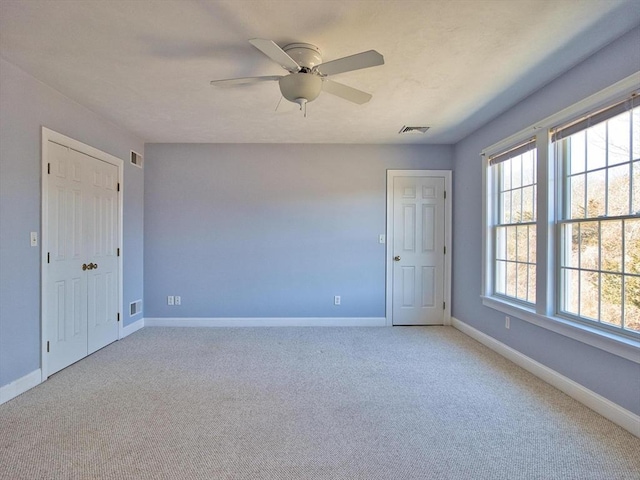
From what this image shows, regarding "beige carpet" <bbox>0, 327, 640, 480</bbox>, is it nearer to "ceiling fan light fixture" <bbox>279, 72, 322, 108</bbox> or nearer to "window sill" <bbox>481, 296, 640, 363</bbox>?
"window sill" <bbox>481, 296, 640, 363</bbox>

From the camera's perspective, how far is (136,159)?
13.8 feet

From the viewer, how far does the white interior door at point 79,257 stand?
285 cm

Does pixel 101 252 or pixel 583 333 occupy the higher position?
pixel 101 252

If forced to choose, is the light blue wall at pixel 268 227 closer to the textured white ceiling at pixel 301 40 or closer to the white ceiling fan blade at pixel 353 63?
the textured white ceiling at pixel 301 40

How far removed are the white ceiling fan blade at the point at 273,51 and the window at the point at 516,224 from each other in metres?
2.36

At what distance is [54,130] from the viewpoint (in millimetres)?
2838

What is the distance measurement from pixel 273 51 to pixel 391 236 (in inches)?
124

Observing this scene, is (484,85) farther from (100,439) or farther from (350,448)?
(100,439)

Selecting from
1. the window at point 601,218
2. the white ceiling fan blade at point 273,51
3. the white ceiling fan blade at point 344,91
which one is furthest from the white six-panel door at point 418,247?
the white ceiling fan blade at point 273,51

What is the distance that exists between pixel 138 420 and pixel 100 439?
0.24m

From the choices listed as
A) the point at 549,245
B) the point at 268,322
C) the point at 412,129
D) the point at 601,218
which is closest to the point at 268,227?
the point at 268,322

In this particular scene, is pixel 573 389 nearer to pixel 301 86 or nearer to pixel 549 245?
pixel 549 245

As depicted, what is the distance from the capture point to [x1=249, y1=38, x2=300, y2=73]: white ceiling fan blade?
5.57 ft

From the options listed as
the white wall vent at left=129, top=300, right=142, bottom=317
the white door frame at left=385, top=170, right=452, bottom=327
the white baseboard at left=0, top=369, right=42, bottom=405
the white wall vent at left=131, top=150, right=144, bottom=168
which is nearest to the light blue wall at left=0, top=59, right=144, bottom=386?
the white baseboard at left=0, top=369, right=42, bottom=405
